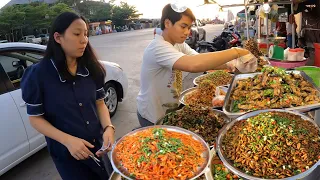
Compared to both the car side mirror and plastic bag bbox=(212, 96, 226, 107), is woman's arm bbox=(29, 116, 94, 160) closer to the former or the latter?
plastic bag bbox=(212, 96, 226, 107)

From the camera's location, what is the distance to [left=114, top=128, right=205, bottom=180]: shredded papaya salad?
1.29m

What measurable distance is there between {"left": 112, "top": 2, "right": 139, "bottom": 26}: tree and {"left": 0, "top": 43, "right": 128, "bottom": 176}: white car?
54799 millimetres

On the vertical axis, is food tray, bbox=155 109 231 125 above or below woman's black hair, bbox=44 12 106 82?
below

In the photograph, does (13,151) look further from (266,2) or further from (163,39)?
(266,2)

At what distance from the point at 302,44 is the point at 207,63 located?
9209 mm

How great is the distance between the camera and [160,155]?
4.41ft

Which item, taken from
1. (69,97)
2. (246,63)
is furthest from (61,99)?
(246,63)

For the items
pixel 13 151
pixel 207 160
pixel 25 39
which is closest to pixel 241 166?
pixel 207 160

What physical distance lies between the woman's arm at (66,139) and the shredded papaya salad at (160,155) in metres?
0.23

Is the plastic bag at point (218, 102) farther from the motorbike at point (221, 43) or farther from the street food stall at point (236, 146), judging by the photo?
the motorbike at point (221, 43)

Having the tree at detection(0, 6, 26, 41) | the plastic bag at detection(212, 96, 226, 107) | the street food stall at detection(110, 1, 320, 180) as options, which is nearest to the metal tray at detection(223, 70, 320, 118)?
the street food stall at detection(110, 1, 320, 180)

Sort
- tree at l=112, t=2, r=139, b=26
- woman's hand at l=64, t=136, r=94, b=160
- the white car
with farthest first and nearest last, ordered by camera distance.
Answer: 1. tree at l=112, t=2, r=139, b=26
2. the white car
3. woman's hand at l=64, t=136, r=94, b=160

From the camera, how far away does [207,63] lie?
1771mm

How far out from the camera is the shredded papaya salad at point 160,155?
4.22 feet
